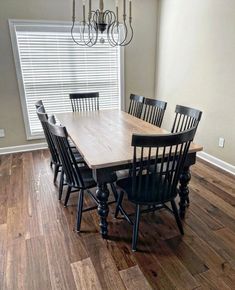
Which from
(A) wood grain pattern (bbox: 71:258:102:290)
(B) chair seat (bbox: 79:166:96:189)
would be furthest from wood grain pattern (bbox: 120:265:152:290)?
(B) chair seat (bbox: 79:166:96:189)

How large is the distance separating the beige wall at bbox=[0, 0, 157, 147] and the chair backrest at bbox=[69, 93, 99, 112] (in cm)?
99

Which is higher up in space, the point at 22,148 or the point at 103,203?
the point at 103,203

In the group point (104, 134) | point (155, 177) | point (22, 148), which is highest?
point (104, 134)

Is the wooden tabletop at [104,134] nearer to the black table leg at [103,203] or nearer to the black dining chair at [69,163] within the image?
the black dining chair at [69,163]

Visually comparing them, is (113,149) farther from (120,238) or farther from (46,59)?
(46,59)

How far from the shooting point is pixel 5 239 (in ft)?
6.60

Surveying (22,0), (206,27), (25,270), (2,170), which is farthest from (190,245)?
(22,0)

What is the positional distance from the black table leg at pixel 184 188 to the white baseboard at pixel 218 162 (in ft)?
4.27

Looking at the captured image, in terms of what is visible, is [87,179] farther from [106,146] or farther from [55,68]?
[55,68]

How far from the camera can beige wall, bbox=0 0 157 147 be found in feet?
11.6

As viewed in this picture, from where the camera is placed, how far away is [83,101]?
3.77 meters

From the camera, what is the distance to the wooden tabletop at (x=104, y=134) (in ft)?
5.59

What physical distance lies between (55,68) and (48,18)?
76 cm

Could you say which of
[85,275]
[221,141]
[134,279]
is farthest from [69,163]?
[221,141]
